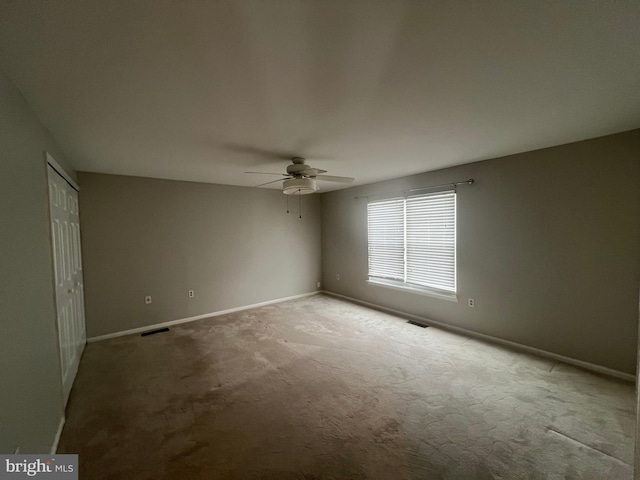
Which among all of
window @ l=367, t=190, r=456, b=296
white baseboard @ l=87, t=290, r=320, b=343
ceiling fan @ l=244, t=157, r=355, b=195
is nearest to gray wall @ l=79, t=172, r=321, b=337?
white baseboard @ l=87, t=290, r=320, b=343

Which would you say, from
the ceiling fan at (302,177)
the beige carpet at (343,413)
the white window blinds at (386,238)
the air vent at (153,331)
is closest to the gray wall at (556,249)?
the beige carpet at (343,413)

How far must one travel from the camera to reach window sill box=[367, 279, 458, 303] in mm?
3801

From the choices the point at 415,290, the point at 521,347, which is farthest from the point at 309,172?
the point at 521,347

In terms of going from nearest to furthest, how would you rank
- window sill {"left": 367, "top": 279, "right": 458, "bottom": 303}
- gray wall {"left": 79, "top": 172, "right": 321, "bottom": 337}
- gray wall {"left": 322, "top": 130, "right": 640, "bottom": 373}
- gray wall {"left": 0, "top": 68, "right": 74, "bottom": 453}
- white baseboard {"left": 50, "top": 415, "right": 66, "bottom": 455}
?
1. gray wall {"left": 0, "top": 68, "right": 74, "bottom": 453}
2. white baseboard {"left": 50, "top": 415, "right": 66, "bottom": 455}
3. gray wall {"left": 322, "top": 130, "right": 640, "bottom": 373}
4. gray wall {"left": 79, "top": 172, "right": 321, "bottom": 337}
5. window sill {"left": 367, "top": 279, "right": 458, "bottom": 303}

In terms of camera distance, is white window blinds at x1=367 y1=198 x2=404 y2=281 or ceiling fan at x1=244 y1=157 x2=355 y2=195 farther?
white window blinds at x1=367 y1=198 x2=404 y2=281

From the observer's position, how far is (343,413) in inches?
82.4

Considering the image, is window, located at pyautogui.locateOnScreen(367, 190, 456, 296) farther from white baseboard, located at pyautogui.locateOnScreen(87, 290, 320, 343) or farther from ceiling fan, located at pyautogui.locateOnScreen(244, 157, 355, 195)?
white baseboard, located at pyautogui.locateOnScreen(87, 290, 320, 343)

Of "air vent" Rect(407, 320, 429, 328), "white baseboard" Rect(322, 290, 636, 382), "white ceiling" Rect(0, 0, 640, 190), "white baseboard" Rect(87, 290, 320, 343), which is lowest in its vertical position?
"air vent" Rect(407, 320, 429, 328)

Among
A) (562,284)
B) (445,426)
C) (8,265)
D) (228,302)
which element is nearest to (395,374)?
(445,426)

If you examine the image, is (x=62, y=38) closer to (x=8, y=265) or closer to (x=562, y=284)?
(x=8, y=265)

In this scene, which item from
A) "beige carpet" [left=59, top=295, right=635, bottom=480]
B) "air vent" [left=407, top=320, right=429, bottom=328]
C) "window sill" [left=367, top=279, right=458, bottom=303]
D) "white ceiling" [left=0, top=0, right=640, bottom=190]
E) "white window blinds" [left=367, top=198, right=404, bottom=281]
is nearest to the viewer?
"white ceiling" [left=0, top=0, right=640, bottom=190]

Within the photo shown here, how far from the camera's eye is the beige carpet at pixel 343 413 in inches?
63.7

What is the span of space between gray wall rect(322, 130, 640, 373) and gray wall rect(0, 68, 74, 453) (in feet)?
14.1

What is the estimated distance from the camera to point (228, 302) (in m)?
4.82
